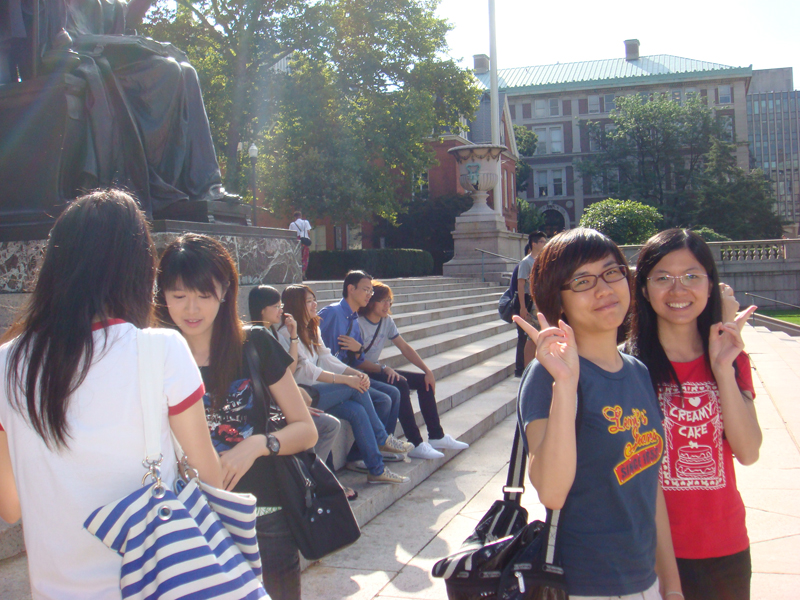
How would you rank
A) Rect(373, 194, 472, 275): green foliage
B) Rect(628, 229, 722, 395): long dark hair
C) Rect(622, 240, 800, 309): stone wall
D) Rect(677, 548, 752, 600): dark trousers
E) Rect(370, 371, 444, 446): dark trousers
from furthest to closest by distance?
1. Rect(373, 194, 472, 275): green foliage
2. Rect(622, 240, 800, 309): stone wall
3. Rect(370, 371, 444, 446): dark trousers
4. Rect(628, 229, 722, 395): long dark hair
5. Rect(677, 548, 752, 600): dark trousers

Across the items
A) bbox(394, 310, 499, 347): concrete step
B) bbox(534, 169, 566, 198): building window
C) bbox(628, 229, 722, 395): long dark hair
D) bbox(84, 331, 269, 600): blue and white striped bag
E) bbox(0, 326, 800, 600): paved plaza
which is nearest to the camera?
bbox(84, 331, 269, 600): blue and white striped bag

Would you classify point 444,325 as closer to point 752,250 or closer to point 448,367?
point 448,367

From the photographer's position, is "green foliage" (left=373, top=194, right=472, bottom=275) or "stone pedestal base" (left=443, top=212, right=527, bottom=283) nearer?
"stone pedestal base" (left=443, top=212, right=527, bottom=283)

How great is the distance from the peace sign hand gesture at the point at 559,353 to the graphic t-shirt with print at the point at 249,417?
90cm

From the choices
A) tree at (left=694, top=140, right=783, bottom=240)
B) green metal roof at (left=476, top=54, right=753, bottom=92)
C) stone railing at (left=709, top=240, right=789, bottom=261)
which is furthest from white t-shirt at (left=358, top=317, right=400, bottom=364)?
green metal roof at (left=476, top=54, right=753, bottom=92)

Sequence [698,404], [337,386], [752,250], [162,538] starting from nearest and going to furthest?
1. [162,538]
2. [698,404]
3. [337,386]
4. [752,250]

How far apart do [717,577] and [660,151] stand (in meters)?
52.5

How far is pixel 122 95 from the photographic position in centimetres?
511

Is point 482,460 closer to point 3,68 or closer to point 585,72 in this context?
point 3,68

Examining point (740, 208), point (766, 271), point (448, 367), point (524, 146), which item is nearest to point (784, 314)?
point (766, 271)

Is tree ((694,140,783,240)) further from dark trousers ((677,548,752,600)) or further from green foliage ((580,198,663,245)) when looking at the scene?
dark trousers ((677,548,752,600))

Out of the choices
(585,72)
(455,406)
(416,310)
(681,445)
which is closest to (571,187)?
(585,72)

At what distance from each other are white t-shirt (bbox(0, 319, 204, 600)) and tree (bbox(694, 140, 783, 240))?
48.1 meters

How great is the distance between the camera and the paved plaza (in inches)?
129
